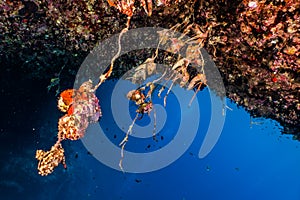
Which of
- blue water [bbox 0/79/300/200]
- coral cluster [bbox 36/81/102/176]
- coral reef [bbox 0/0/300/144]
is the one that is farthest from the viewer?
blue water [bbox 0/79/300/200]

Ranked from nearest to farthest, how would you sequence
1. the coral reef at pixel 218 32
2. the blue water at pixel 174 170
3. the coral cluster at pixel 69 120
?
the coral reef at pixel 218 32 < the coral cluster at pixel 69 120 < the blue water at pixel 174 170

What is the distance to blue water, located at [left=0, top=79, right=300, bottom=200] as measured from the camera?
1545 centimetres

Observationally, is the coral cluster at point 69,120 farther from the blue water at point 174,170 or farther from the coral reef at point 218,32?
the blue water at point 174,170

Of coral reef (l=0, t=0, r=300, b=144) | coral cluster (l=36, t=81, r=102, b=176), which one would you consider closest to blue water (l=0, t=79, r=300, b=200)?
coral reef (l=0, t=0, r=300, b=144)

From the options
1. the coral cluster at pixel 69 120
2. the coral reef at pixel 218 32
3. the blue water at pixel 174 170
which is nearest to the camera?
the coral reef at pixel 218 32

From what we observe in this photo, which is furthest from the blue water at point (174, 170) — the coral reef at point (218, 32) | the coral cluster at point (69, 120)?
the coral cluster at point (69, 120)

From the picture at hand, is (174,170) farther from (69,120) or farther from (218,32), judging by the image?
(218,32)

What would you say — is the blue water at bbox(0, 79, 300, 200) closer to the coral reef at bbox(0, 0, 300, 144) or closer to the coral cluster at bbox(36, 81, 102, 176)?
the coral reef at bbox(0, 0, 300, 144)

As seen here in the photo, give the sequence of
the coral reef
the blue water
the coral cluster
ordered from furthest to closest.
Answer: the blue water → the coral cluster → the coral reef

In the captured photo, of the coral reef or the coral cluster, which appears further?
the coral cluster

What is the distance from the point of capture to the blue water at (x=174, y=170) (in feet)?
50.7

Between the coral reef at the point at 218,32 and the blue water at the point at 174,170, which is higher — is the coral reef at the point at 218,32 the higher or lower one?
the higher one

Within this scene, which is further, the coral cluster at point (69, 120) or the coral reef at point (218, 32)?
the coral cluster at point (69, 120)

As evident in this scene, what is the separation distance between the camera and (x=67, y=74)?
8.18 metres
